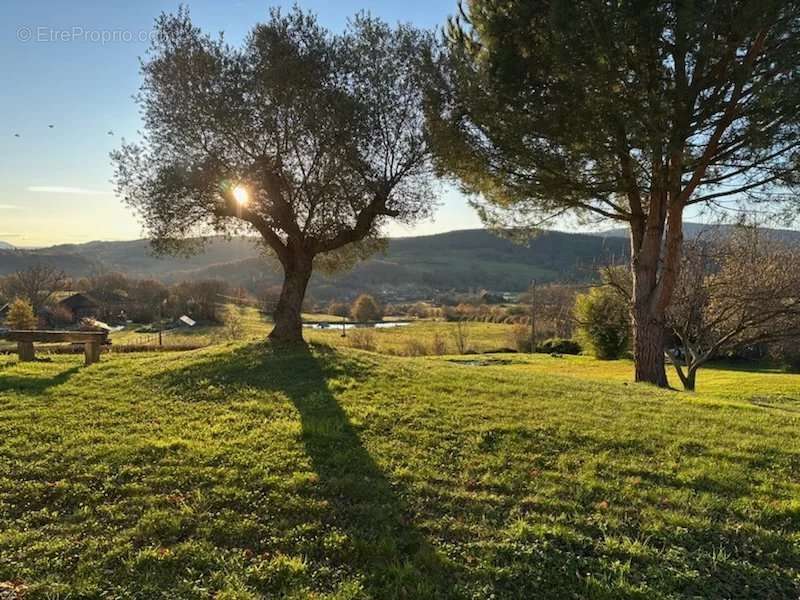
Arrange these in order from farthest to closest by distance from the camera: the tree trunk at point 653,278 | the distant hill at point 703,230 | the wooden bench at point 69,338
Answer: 1. the distant hill at point 703,230
2. the tree trunk at point 653,278
3. the wooden bench at point 69,338

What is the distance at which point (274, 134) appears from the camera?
1193 cm

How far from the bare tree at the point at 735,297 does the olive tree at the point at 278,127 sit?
11866 millimetres

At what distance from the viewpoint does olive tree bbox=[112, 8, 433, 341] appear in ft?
38.0

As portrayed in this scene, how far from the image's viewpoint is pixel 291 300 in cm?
1397

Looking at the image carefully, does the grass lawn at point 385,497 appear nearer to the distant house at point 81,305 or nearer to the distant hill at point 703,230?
the distant hill at point 703,230

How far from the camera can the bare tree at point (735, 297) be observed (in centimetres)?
1786

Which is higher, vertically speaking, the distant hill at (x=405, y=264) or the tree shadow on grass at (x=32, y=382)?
the distant hill at (x=405, y=264)

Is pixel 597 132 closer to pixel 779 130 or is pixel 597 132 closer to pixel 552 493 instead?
pixel 779 130

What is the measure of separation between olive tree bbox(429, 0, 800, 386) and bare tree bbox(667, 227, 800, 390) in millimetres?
5743

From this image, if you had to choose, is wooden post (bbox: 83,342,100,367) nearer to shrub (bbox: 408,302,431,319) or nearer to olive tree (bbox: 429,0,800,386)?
olive tree (bbox: 429,0,800,386)

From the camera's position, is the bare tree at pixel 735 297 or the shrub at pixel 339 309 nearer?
the bare tree at pixel 735 297

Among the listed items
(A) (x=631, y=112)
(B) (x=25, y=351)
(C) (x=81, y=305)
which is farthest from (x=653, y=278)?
(C) (x=81, y=305)

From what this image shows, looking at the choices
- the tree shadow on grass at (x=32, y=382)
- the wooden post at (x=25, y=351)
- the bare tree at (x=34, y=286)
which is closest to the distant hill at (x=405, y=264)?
the bare tree at (x=34, y=286)

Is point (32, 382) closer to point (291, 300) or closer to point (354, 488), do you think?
point (291, 300)
